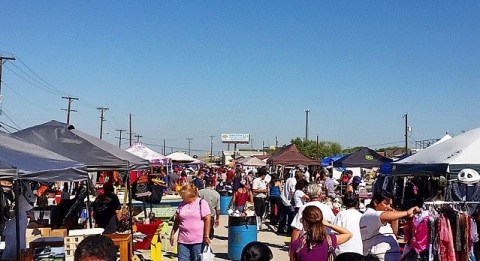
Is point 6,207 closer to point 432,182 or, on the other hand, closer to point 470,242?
point 470,242

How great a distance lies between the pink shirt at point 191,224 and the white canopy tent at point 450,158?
501cm

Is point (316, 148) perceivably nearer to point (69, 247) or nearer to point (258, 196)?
point (258, 196)

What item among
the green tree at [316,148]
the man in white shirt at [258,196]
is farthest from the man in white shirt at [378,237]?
the green tree at [316,148]

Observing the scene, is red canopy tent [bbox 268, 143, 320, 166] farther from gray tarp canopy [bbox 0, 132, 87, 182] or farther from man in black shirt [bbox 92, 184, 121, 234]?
gray tarp canopy [bbox 0, 132, 87, 182]

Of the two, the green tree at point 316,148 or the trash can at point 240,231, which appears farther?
the green tree at point 316,148

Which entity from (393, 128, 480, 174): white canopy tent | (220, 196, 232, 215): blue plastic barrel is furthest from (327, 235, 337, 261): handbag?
(220, 196, 232, 215): blue plastic barrel

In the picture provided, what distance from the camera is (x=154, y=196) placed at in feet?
56.7

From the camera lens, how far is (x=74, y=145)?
9891mm

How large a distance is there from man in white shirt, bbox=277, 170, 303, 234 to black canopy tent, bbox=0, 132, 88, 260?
7.44 metres

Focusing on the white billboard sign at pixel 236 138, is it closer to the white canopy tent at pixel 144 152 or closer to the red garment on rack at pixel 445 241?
the white canopy tent at pixel 144 152

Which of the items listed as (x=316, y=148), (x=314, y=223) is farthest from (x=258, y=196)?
(x=316, y=148)

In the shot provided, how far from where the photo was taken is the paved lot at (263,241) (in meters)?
11.6

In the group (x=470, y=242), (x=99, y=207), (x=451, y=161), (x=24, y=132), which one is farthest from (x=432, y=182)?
(x=24, y=132)

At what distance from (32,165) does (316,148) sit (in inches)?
3486
